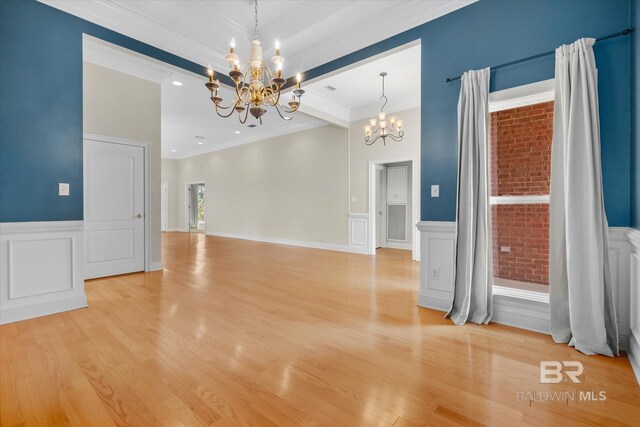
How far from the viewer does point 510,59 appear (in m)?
2.66

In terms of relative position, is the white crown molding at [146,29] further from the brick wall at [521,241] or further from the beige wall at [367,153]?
the brick wall at [521,241]

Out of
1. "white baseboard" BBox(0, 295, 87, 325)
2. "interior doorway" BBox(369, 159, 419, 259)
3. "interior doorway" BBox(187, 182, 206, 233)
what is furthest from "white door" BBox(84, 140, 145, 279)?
"interior doorway" BBox(187, 182, 206, 233)

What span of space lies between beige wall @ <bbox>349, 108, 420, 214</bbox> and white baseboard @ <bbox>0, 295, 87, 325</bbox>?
5.36 m

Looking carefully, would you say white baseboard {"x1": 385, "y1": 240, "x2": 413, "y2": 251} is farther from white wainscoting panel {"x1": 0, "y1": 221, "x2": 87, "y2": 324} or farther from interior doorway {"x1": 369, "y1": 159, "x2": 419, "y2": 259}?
white wainscoting panel {"x1": 0, "y1": 221, "x2": 87, "y2": 324}

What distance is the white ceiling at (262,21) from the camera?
A: 3.14 metres

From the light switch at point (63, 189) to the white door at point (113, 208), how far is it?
5.36ft

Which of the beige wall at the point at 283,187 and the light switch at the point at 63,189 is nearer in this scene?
the light switch at the point at 63,189

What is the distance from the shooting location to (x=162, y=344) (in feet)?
7.60

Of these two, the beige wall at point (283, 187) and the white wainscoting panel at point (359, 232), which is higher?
the beige wall at point (283, 187)

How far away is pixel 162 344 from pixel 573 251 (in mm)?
3302

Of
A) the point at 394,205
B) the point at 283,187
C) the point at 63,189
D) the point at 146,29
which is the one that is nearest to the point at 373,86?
the point at 394,205

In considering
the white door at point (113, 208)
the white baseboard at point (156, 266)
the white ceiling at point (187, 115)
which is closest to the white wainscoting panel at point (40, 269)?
the white door at point (113, 208)

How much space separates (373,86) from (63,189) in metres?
5.01

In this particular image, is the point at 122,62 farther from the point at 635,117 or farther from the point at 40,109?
the point at 635,117
